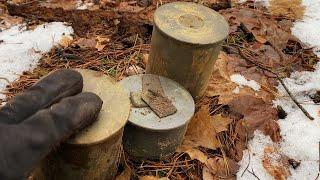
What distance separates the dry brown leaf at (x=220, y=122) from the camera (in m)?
2.61

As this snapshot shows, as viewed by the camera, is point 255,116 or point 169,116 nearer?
point 169,116

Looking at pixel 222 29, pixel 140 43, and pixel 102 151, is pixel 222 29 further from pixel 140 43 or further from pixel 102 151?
pixel 102 151

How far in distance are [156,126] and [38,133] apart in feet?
2.82

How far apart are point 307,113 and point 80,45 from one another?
1814 mm

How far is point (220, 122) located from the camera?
264 centimetres

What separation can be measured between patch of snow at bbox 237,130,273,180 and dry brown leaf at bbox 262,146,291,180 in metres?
0.03

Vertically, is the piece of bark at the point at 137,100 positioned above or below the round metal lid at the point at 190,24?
below

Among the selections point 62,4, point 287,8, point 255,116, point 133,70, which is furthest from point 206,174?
point 287,8

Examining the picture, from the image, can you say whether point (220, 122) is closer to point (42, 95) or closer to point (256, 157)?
point (256, 157)

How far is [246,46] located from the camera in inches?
134

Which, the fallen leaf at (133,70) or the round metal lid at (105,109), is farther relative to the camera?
the fallen leaf at (133,70)

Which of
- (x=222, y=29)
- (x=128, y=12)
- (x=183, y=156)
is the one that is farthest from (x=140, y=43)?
(x=183, y=156)

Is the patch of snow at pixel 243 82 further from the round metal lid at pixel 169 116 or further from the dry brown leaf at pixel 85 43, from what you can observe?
the dry brown leaf at pixel 85 43

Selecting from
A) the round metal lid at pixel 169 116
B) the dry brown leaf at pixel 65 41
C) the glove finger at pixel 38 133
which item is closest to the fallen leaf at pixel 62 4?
the dry brown leaf at pixel 65 41
